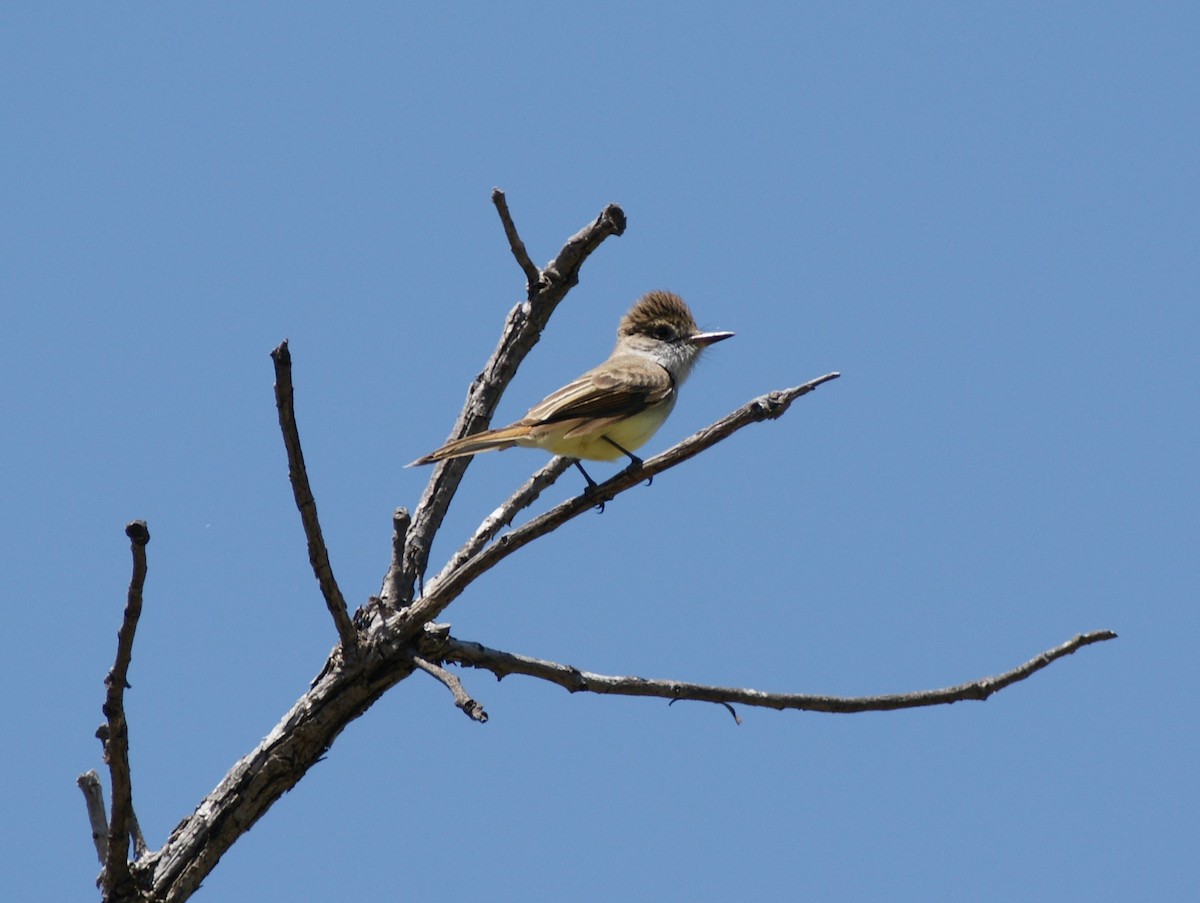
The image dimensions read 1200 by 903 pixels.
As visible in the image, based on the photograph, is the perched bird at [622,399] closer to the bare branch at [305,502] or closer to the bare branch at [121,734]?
the bare branch at [305,502]

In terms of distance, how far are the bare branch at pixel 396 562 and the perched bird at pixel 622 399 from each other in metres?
0.30

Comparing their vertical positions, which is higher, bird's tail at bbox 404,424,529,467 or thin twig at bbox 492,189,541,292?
thin twig at bbox 492,189,541,292

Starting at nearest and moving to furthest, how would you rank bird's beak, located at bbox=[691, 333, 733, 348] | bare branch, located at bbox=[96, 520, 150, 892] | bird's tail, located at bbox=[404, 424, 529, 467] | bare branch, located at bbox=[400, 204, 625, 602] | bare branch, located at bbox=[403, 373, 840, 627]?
bare branch, located at bbox=[96, 520, 150, 892], bare branch, located at bbox=[403, 373, 840, 627], bird's tail, located at bbox=[404, 424, 529, 467], bare branch, located at bbox=[400, 204, 625, 602], bird's beak, located at bbox=[691, 333, 733, 348]

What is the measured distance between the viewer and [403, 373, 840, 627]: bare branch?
14.5 feet

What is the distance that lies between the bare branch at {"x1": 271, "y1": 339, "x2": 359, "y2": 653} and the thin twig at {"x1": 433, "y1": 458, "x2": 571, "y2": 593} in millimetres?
714

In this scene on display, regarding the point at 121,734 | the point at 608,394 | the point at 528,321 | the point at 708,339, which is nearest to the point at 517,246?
the point at 528,321

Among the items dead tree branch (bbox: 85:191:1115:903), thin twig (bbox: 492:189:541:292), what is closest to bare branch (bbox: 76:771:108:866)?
dead tree branch (bbox: 85:191:1115:903)

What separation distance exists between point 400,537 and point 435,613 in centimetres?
67

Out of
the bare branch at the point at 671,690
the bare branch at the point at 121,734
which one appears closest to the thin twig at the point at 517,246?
the bare branch at the point at 671,690

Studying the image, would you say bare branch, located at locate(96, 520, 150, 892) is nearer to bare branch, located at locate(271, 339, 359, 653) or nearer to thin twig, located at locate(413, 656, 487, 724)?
bare branch, located at locate(271, 339, 359, 653)

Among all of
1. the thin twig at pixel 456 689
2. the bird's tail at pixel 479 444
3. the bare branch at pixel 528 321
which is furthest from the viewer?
the bare branch at pixel 528 321

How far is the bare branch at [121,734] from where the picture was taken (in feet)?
11.2

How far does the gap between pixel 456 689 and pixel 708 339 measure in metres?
3.97

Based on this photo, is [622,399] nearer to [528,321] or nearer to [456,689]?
[528,321]
